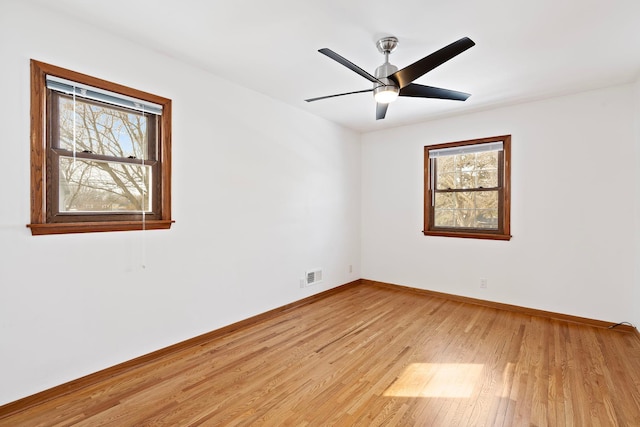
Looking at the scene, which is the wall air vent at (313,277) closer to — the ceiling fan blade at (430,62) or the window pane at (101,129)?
the window pane at (101,129)

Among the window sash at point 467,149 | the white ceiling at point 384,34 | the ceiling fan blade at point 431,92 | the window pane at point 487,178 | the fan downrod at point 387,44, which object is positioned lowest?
the window pane at point 487,178

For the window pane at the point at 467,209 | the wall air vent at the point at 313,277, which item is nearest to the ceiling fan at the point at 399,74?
the window pane at the point at 467,209

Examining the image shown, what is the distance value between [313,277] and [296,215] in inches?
36.9

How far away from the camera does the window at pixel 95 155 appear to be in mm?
2076

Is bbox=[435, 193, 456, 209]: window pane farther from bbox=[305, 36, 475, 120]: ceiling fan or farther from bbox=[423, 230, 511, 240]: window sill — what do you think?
bbox=[305, 36, 475, 120]: ceiling fan

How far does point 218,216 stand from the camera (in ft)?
10.3

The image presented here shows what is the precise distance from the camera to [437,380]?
2332 millimetres

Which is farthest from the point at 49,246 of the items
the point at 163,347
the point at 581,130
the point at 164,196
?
the point at 581,130

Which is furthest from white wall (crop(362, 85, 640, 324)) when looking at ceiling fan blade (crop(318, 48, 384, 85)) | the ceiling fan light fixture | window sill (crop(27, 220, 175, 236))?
window sill (crop(27, 220, 175, 236))

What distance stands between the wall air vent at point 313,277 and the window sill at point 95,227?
81.1 inches

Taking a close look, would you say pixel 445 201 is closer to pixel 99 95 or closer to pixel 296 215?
pixel 296 215

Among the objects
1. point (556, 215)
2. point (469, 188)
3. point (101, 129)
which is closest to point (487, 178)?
point (469, 188)

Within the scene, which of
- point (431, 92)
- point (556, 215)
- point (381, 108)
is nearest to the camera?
point (431, 92)

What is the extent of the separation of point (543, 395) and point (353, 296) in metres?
2.65
